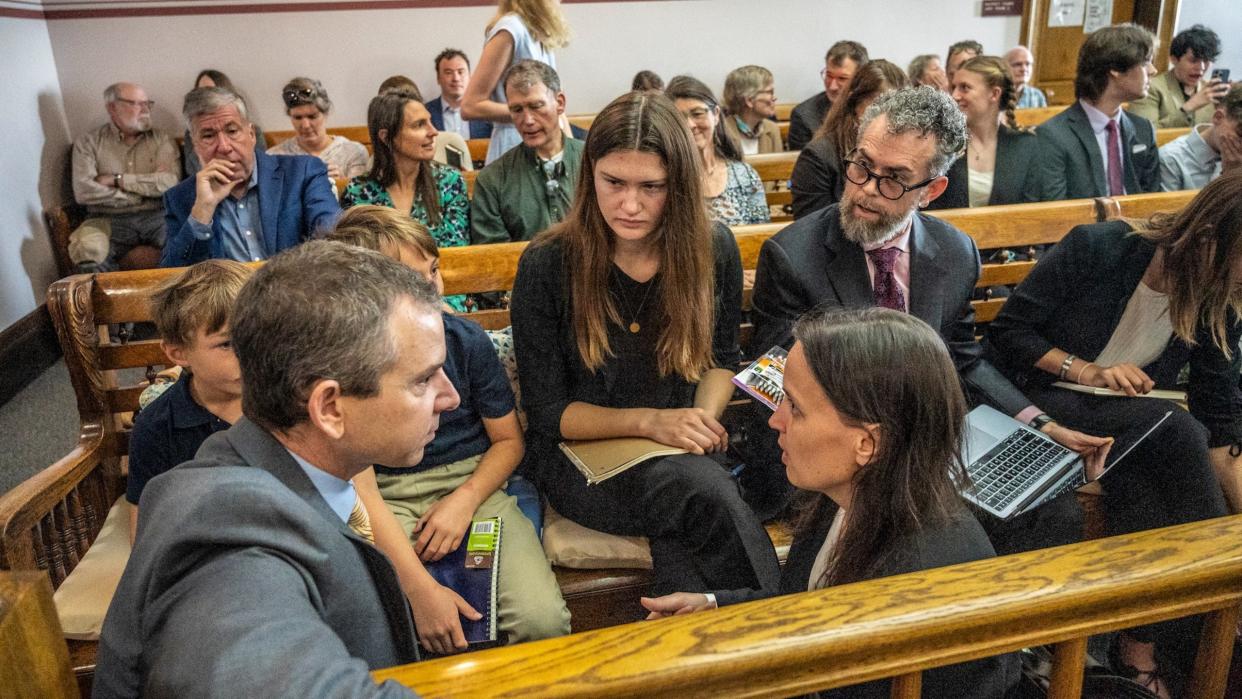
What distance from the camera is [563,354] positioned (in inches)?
77.3

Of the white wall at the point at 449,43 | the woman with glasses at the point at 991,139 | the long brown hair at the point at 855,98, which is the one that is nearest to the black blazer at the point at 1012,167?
the woman with glasses at the point at 991,139

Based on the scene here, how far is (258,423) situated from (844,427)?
2.65ft

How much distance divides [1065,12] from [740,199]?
5080 mm

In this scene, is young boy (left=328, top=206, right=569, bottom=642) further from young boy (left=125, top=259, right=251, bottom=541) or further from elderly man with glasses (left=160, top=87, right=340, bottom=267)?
elderly man with glasses (left=160, top=87, right=340, bottom=267)

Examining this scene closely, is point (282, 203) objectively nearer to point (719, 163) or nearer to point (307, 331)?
point (719, 163)

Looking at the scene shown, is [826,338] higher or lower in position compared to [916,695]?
higher

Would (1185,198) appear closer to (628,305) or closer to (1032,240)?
(1032,240)

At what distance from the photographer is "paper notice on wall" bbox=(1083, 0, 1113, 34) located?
6.78 metres

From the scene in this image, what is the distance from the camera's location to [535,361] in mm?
1926

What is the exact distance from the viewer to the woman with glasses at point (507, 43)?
3311mm

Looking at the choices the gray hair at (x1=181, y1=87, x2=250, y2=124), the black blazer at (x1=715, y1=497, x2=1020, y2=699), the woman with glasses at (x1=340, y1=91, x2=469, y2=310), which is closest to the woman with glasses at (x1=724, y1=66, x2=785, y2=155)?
the woman with glasses at (x1=340, y1=91, x2=469, y2=310)

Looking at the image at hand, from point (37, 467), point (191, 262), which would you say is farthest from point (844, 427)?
point (37, 467)

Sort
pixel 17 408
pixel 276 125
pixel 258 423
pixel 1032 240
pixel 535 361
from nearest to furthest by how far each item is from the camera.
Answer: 1. pixel 258 423
2. pixel 535 361
3. pixel 1032 240
4. pixel 17 408
5. pixel 276 125

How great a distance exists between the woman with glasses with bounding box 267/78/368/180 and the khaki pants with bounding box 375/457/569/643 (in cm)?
271
